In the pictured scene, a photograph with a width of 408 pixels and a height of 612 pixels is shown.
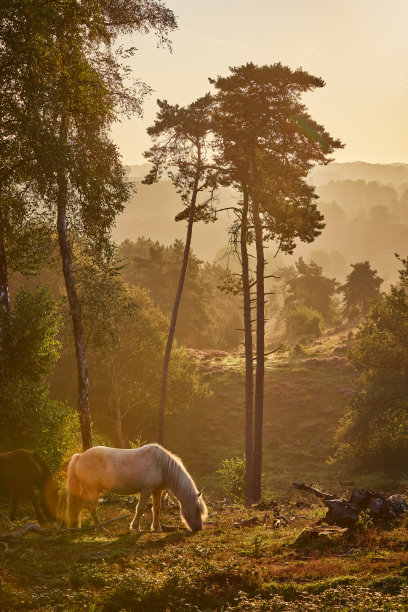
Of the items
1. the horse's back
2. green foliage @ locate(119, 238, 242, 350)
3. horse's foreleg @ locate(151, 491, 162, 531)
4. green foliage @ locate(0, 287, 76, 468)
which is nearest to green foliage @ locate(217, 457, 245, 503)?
green foliage @ locate(0, 287, 76, 468)

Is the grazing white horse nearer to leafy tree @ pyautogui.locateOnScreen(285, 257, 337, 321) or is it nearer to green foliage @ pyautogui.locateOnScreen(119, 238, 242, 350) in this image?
green foliage @ pyautogui.locateOnScreen(119, 238, 242, 350)

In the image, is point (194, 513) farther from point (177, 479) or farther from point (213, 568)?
point (213, 568)

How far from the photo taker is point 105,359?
43.7 m

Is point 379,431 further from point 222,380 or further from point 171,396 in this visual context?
point 222,380

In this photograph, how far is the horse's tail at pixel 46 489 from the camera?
1391cm

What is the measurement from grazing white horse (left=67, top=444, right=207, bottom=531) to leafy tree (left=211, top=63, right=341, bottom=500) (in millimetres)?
9888

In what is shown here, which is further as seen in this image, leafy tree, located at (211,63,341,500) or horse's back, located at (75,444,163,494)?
leafy tree, located at (211,63,341,500)

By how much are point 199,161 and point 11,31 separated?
14.0 metres

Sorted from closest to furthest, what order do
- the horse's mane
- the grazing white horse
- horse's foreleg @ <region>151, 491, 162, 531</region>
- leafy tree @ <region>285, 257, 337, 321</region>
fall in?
1. the grazing white horse
2. the horse's mane
3. horse's foreleg @ <region>151, 491, 162, 531</region>
4. leafy tree @ <region>285, 257, 337, 321</region>

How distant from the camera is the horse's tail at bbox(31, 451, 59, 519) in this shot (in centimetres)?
1391

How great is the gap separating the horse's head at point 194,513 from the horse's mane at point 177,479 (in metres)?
0.09

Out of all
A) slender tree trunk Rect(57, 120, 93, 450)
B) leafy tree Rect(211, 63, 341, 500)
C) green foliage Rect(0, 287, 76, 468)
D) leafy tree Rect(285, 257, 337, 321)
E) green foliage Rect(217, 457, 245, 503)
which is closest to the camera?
green foliage Rect(0, 287, 76, 468)

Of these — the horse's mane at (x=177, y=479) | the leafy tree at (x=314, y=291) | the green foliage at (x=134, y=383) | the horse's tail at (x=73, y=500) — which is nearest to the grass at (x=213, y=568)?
the horse's tail at (x=73, y=500)

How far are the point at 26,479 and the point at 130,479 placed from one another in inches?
114
